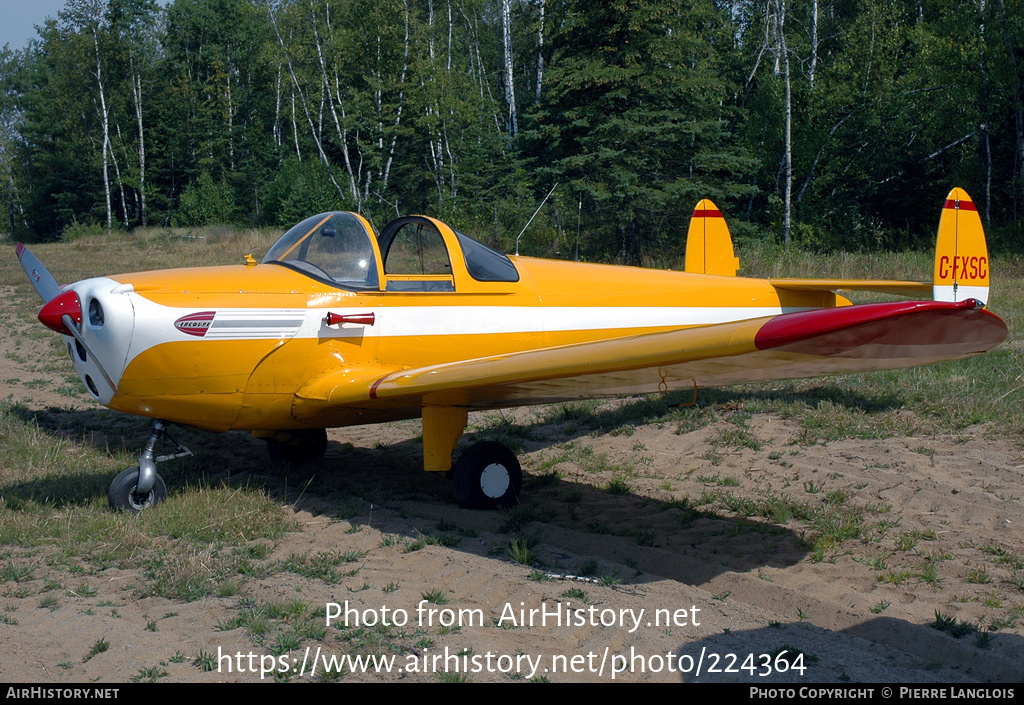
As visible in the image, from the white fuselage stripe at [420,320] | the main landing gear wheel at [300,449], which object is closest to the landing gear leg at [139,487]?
the white fuselage stripe at [420,320]

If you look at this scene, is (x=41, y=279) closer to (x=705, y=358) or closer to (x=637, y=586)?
(x=637, y=586)

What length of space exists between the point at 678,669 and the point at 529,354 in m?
2.00

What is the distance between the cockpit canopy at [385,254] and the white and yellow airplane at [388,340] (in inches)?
0.5

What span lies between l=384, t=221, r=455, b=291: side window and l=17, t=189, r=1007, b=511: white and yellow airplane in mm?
14

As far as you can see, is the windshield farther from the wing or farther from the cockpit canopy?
the wing

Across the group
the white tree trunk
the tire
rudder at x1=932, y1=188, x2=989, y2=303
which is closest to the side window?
the tire

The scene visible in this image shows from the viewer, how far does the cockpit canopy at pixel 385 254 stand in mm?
5340

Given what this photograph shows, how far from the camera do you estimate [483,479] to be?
5.28m

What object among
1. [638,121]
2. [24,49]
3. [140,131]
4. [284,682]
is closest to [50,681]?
[284,682]

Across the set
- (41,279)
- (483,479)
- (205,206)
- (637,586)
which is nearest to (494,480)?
(483,479)

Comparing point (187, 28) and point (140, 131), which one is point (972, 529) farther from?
point (187, 28)

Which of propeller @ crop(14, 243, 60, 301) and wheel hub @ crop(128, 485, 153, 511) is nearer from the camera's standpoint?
wheel hub @ crop(128, 485, 153, 511)

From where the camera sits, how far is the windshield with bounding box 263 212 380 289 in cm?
530

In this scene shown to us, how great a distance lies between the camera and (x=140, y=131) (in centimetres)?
3716
